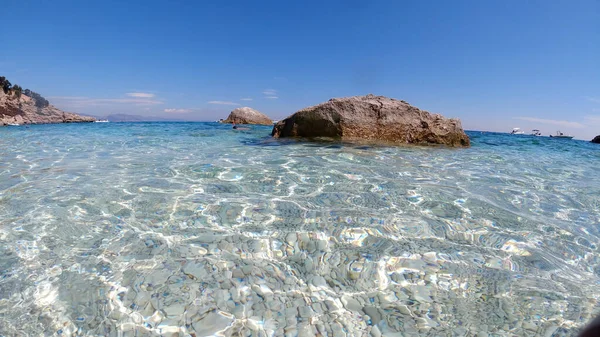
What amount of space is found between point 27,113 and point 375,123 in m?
44.8

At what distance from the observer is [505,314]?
180 cm

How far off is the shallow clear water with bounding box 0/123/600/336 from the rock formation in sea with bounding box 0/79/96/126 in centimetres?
3687

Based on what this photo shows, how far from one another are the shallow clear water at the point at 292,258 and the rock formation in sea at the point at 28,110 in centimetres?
3687

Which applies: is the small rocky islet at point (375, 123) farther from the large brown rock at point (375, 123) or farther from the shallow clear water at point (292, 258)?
the shallow clear water at point (292, 258)

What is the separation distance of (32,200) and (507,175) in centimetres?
751

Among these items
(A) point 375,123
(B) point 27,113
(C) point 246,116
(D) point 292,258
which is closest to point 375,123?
(A) point 375,123

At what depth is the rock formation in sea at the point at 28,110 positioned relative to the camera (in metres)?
31.6

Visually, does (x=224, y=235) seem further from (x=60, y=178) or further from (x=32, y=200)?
(x=60, y=178)

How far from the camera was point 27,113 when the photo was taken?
117 feet

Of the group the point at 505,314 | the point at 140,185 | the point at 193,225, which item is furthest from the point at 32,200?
the point at 505,314

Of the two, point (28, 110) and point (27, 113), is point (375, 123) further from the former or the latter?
point (28, 110)

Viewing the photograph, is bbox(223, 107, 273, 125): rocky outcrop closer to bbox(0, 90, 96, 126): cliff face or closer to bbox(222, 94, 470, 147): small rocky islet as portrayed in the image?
bbox(222, 94, 470, 147): small rocky islet

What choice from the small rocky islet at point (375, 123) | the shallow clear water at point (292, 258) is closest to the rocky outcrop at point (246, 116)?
the small rocky islet at point (375, 123)

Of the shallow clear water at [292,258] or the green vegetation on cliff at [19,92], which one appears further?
the green vegetation on cliff at [19,92]
